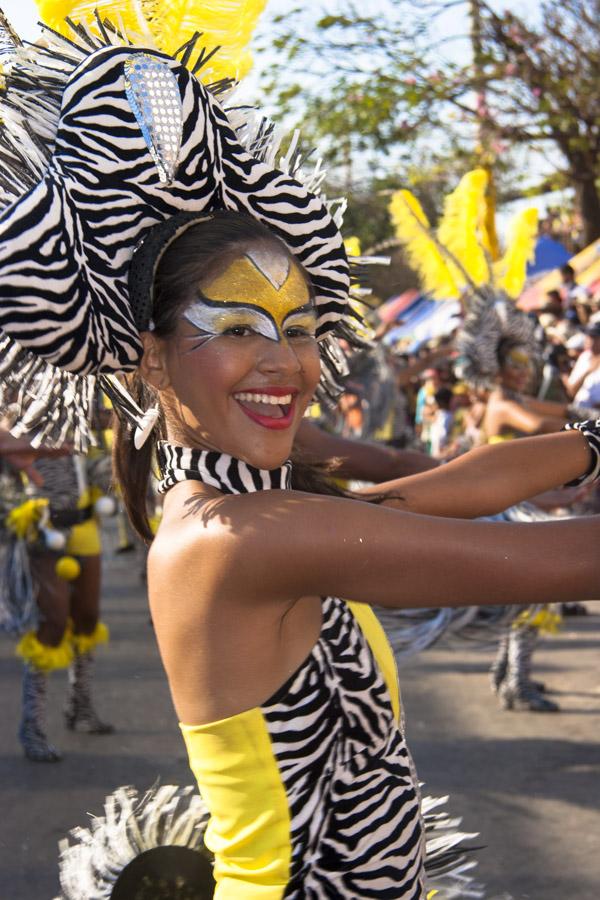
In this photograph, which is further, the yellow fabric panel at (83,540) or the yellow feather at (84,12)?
the yellow fabric panel at (83,540)

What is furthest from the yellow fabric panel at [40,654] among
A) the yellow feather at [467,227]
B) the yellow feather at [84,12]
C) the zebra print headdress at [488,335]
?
the yellow feather at [84,12]

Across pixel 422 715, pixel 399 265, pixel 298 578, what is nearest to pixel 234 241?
pixel 298 578

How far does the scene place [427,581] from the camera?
5.03 ft

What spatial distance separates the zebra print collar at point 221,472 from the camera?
5.71 feet

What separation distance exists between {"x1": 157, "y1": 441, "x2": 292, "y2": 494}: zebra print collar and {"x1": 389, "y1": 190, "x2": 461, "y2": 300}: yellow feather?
187 inches

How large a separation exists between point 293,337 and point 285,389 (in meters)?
0.11

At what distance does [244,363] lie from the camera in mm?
1689

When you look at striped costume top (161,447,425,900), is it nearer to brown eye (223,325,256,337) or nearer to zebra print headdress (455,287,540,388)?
brown eye (223,325,256,337)

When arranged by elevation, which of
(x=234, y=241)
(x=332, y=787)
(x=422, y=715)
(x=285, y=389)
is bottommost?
(x=422, y=715)

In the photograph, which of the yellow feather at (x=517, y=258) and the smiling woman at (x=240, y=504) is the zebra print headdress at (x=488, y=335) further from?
the smiling woman at (x=240, y=504)

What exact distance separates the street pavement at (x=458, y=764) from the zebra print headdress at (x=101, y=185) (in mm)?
2383

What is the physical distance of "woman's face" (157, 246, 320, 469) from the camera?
169cm

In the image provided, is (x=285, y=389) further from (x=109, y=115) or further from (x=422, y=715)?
(x=422, y=715)

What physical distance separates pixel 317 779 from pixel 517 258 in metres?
5.81
